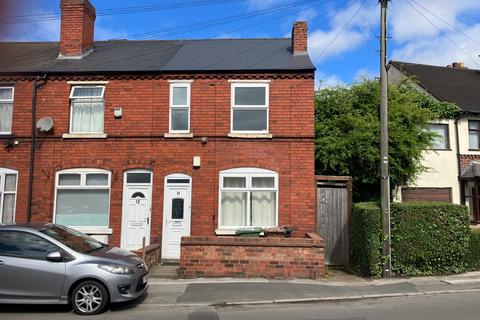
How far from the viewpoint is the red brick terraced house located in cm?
1323

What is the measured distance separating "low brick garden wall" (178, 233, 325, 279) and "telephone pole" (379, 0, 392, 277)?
174 centimetres

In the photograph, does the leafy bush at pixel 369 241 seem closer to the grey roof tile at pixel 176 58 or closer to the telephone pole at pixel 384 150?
the telephone pole at pixel 384 150

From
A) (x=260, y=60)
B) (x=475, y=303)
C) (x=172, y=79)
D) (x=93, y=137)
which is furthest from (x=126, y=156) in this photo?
(x=475, y=303)

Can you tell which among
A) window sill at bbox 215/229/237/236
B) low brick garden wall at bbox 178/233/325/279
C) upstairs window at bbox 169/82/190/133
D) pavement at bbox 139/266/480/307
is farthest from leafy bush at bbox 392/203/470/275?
upstairs window at bbox 169/82/190/133

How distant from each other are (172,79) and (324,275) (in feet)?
24.4

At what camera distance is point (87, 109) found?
14023 millimetres

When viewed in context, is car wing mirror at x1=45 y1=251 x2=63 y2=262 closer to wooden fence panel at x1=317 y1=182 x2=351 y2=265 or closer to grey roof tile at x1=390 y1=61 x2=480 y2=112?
wooden fence panel at x1=317 y1=182 x2=351 y2=265

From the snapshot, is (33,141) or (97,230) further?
(33,141)

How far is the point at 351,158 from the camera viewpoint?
50.5 ft

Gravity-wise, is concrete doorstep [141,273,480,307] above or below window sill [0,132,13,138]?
below

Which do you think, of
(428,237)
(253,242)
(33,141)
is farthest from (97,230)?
(428,237)

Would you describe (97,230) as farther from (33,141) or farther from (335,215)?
(335,215)

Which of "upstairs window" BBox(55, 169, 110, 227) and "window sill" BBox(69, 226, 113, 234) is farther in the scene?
"upstairs window" BBox(55, 169, 110, 227)

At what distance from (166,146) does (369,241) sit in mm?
6470
